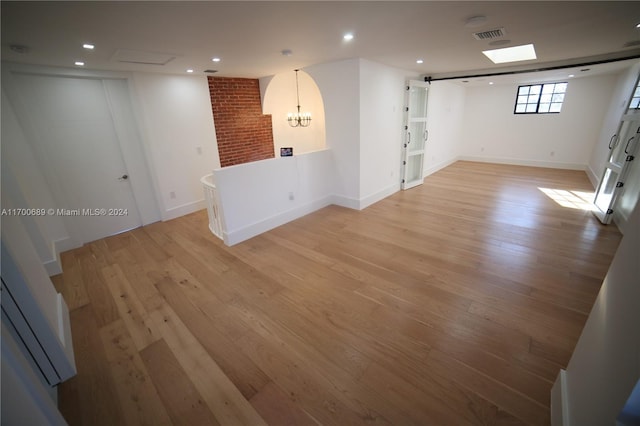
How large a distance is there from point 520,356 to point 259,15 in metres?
3.26

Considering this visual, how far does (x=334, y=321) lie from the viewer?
2246 mm

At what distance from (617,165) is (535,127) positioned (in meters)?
4.40

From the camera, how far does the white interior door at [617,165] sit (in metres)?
3.64

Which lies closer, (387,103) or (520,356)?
(520,356)

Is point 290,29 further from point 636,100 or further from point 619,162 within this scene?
point 636,100

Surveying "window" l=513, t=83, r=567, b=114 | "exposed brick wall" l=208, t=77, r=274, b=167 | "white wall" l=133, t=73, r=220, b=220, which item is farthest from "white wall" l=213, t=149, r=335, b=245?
"window" l=513, t=83, r=567, b=114

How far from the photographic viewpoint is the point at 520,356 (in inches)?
73.1

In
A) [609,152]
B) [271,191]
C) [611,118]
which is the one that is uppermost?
[611,118]

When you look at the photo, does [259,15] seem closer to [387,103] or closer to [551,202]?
[387,103]

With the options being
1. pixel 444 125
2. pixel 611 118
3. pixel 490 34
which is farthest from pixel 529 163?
pixel 490 34

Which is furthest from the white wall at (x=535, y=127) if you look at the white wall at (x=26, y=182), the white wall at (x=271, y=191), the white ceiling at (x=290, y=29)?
the white wall at (x=26, y=182)

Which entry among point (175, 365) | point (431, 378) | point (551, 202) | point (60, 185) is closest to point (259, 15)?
point (175, 365)

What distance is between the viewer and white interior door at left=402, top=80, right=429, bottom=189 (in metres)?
5.44

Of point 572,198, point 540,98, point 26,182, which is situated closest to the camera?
point 26,182
